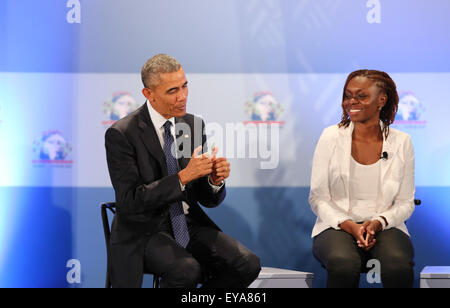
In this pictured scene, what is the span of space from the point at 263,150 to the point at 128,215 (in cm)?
150

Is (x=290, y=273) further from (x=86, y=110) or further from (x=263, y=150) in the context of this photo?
(x=86, y=110)

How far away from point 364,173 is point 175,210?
1164 millimetres

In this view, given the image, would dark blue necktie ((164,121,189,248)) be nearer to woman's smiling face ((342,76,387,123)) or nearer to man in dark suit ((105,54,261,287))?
man in dark suit ((105,54,261,287))

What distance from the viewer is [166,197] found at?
2.75m

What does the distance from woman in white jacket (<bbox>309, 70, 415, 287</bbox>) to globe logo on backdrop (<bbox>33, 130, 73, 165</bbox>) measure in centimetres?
184

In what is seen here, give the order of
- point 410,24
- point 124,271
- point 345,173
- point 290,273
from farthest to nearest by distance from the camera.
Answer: point 410,24 → point 290,273 → point 345,173 → point 124,271

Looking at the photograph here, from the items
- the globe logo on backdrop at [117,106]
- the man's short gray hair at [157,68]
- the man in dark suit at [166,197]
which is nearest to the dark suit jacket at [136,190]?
the man in dark suit at [166,197]

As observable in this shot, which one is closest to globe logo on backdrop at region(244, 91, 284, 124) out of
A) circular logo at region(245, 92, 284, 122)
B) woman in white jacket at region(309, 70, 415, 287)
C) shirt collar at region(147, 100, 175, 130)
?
circular logo at region(245, 92, 284, 122)

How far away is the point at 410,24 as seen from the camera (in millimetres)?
4035

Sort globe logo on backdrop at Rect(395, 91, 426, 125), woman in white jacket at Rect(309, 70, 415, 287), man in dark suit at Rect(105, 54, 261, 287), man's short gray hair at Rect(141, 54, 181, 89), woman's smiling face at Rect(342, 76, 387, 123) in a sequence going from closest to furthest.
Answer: man in dark suit at Rect(105, 54, 261, 287) → man's short gray hair at Rect(141, 54, 181, 89) → woman in white jacket at Rect(309, 70, 415, 287) → woman's smiling face at Rect(342, 76, 387, 123) → globe logo on backdrop at Rect(395, 91, 426, 125)

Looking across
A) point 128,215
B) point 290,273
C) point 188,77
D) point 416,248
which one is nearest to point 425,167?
point 416,248

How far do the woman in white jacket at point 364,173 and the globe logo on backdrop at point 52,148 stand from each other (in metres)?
1.84

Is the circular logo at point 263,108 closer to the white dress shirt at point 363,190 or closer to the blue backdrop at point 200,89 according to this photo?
the blue backdrop at point 200,89

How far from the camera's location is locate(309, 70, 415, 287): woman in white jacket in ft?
10.5
